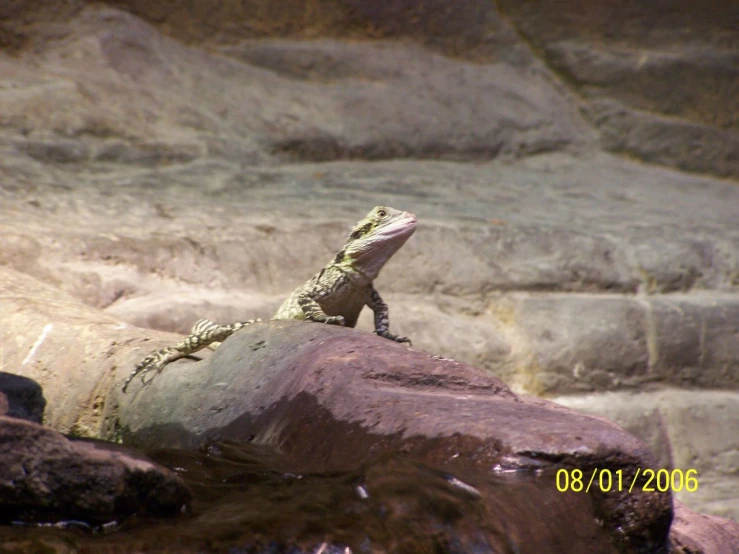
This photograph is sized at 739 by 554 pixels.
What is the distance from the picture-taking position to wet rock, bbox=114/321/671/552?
3.08m

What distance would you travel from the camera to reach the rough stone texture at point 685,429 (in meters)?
7.52

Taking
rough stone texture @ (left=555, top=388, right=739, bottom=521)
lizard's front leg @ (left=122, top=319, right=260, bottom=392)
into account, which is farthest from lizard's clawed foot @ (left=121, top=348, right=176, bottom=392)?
rough stone texture @ (left=555, top=388, right=739, bottom=521)

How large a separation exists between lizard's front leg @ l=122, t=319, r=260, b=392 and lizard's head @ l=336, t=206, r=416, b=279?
39.4 inches

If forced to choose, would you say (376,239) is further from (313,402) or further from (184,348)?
(313,402)

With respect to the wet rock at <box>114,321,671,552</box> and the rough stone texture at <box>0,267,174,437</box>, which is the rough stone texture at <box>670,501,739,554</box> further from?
the rough stone texture at <box>0,267,174,437</box>

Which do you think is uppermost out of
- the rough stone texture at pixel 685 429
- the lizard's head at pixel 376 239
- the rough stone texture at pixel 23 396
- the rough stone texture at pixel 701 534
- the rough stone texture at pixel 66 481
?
the lizard's head at pixel 376 239

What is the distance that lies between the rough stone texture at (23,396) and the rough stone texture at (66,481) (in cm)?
213

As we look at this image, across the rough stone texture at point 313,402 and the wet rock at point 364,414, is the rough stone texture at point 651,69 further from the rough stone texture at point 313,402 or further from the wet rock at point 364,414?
the wet rock at point 364,414

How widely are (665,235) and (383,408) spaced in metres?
6.14

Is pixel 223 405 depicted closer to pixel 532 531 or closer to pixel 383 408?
pixel 383 408

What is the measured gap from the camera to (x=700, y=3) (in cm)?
1191

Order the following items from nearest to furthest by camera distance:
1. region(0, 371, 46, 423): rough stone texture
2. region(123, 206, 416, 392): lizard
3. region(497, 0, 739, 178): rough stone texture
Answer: region(0, 371, 46, 423): rough stone texture < region(123, 206, 416, 392): lizard < region(497, 0, 739, 178): rough stone texture
